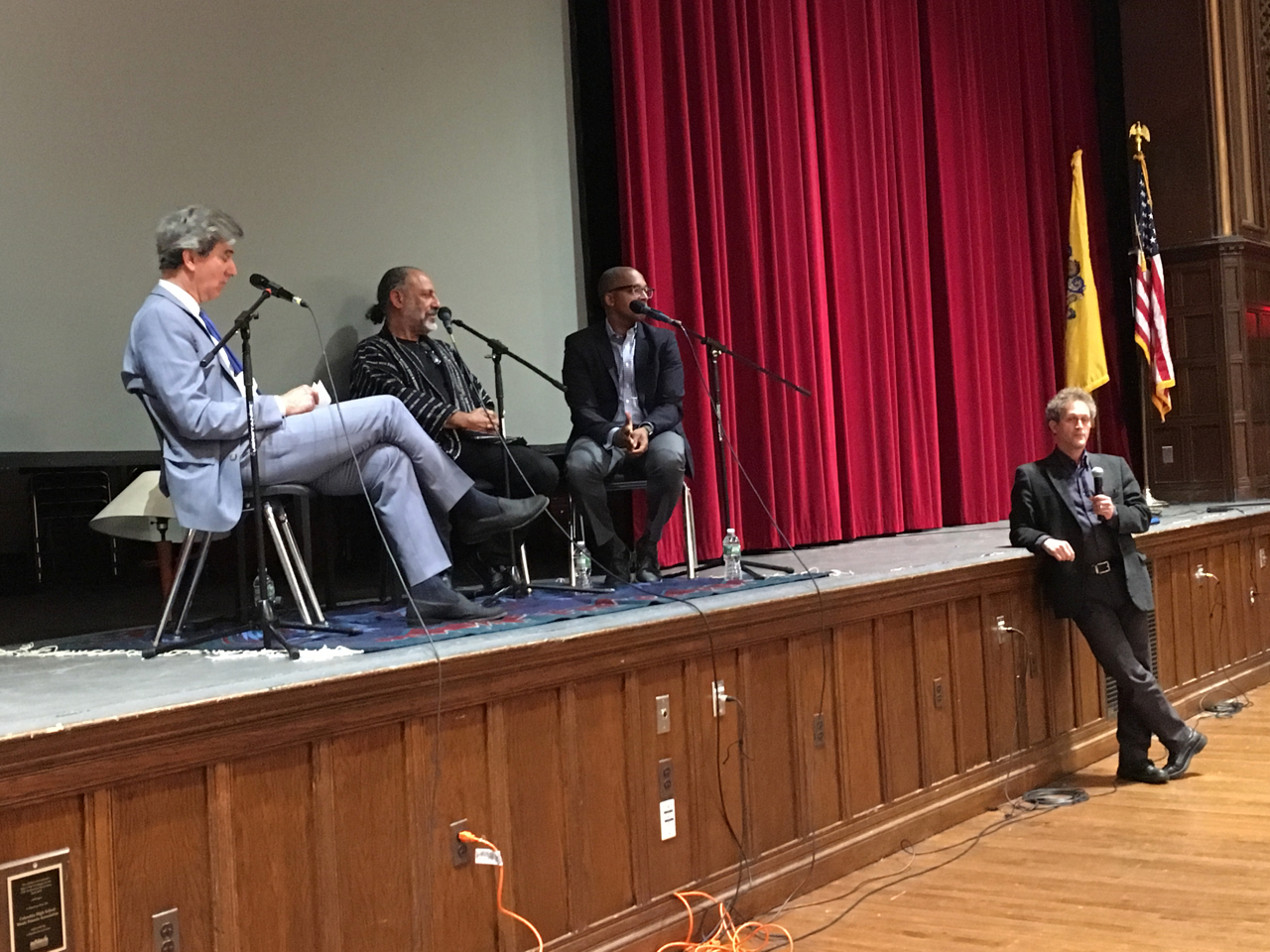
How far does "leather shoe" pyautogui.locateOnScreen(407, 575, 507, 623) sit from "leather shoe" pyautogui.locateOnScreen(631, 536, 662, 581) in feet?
3.91

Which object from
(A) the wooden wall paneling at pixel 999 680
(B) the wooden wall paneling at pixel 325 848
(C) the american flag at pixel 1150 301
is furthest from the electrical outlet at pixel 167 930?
(C) the american flag at pixel 1150 301

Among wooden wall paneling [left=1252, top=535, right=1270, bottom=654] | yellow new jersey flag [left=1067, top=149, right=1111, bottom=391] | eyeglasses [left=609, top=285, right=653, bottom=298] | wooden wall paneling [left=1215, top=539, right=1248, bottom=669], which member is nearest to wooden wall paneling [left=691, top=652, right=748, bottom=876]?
eyeglasses [left=609, top=285, right=653, bottom=298]

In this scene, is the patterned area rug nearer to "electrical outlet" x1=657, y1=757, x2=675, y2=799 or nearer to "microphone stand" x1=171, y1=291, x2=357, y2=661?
"microphone stand" x1=171, y1=291, x2=357, y2=661

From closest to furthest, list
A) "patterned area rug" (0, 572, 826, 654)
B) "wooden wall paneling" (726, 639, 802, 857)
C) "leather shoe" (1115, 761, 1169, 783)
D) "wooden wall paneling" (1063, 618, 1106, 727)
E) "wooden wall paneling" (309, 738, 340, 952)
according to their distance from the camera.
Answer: "wooden wall paneling" (309, 738, 340, 952) → "patterned area rug" (0, 572, 826, 654) → "wooden wall paneling" (726, 639, 802, 857) → "leather shoe" (1115, 761, 1169, 783) → "wooden wall paneling" (1063, 618, 1106, 727)

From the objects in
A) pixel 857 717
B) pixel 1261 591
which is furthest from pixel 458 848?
pixel 1261 591

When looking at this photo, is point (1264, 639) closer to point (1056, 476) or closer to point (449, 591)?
point (1056, 476)

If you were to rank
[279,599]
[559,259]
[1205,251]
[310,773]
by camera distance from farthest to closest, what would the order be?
1. [1205,251]
2. [559,259]
3. [279,599]
4. [310,773]

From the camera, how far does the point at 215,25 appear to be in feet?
12.8

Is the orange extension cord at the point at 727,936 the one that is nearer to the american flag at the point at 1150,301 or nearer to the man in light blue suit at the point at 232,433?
the man in light blue suit at the point at 232,433

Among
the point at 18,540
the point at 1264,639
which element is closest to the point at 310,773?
the point at 18,540

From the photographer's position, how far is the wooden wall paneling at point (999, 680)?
4168 mm

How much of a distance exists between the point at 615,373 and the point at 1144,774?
6.91 ft

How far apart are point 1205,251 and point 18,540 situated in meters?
6.69

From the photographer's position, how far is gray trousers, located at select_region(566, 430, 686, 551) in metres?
4.17
